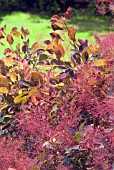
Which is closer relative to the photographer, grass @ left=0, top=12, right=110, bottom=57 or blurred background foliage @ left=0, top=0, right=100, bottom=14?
grass @ left=0, top=12, right=110, bottom=57

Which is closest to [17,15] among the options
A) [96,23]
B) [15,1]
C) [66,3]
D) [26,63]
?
[15,1]

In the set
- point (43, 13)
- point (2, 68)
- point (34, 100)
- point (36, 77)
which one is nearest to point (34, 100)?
point (34, 100)

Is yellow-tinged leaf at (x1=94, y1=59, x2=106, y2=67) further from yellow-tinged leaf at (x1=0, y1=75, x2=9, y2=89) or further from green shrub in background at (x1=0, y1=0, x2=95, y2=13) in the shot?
green shrub in background at (x1=0, y1=0, x2=95, y2=13)

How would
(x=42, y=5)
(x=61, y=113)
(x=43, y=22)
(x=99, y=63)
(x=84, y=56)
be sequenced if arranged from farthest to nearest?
(x=42, y=5) < (x=43, y=22) < (x=84, y=56) < (x=99, y=63) < (x=61, y=113)

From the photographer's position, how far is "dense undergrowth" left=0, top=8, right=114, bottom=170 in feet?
5.63

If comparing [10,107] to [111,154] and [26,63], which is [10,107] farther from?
[111,154]

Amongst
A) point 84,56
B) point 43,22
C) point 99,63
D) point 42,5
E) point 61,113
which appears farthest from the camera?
point 42,5

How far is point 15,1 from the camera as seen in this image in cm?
1054

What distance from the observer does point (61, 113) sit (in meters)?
1.88

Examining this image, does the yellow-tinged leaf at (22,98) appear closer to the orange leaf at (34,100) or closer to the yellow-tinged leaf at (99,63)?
the orange leaf at (34,100)

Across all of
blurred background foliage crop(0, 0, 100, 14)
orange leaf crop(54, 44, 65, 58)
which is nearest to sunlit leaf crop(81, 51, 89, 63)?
orange leaf crop(54, 44, 65, 58)

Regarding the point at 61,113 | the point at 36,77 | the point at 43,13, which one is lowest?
the point at 43,13

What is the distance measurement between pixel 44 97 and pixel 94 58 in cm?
32

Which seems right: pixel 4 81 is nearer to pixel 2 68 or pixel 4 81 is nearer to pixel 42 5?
pixel 2 68
